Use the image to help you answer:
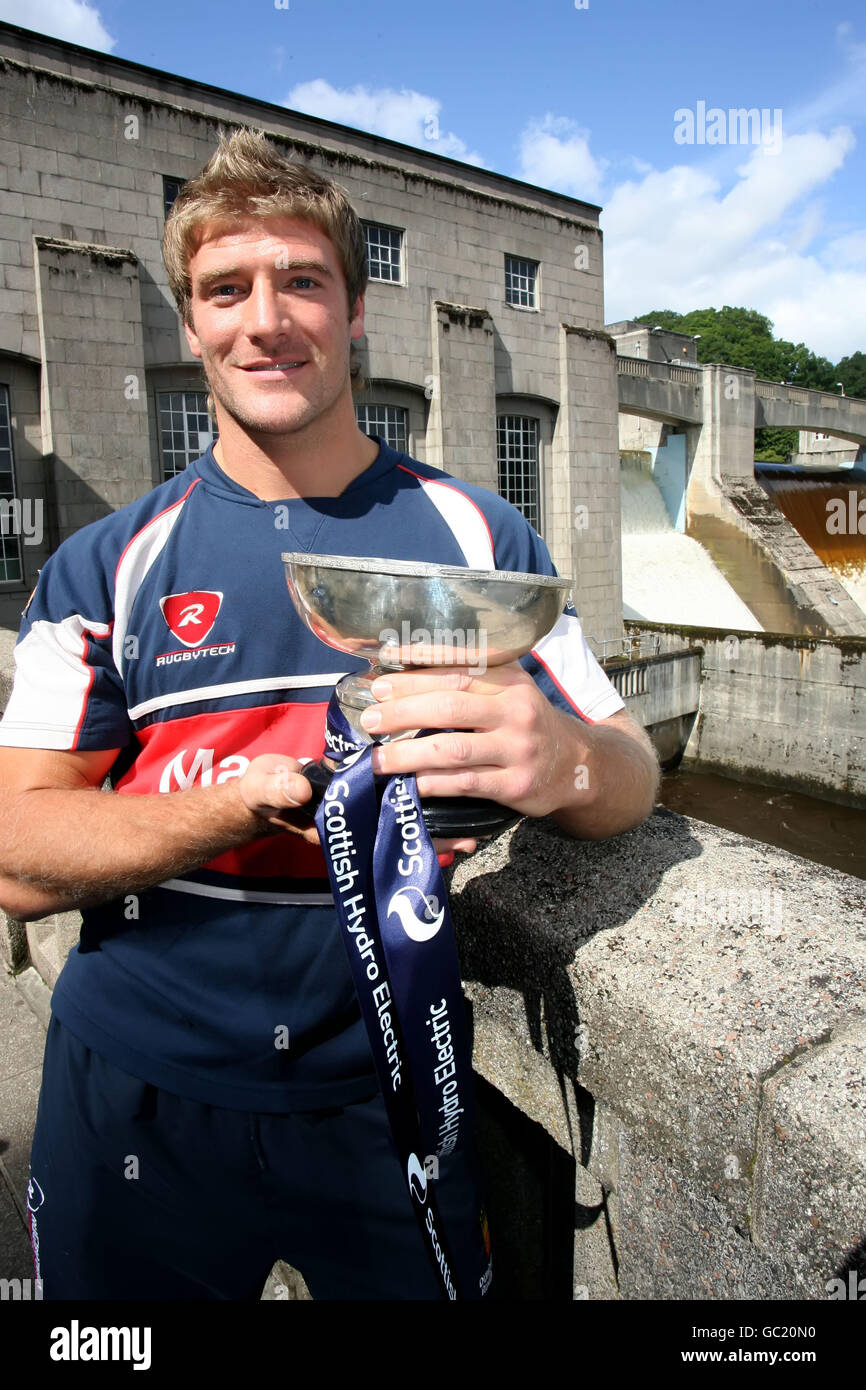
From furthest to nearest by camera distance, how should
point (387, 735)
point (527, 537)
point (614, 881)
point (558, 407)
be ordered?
point (558, 407) → point (527, 537) → point (614, 881) → point (387, 735)

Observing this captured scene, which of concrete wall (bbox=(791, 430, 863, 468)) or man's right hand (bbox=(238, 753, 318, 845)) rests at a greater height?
concrete wall (bbox=(791, 430, 863, 468))

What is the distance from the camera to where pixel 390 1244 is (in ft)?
5.48

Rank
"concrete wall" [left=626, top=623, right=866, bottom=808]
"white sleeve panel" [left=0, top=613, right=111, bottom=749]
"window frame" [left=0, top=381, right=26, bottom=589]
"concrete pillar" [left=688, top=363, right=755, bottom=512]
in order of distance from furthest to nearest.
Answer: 1. "concrete pillar" [left=688, top=363, right=755, bottom=512]
2. "concrete wall" [left=626, top=623, right=866, bottom=808]
3. "window frame" [left=0, top=381, right=26, bottom=589]
4. "white sleeve panel" [left=0, top=613, right=111, bottom=749]

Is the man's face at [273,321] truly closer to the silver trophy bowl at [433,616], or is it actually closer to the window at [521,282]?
the silver trophy bowl at [433,616]

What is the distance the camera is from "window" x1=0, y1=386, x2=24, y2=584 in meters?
15.7

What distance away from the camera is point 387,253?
21219 millimetres

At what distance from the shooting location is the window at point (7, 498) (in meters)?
15.7

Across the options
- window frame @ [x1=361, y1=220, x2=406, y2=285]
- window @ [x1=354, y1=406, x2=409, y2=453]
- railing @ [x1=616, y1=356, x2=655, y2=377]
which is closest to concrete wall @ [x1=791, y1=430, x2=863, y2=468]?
railing @ [x1=616, y1=356, x2=655, y2=377]

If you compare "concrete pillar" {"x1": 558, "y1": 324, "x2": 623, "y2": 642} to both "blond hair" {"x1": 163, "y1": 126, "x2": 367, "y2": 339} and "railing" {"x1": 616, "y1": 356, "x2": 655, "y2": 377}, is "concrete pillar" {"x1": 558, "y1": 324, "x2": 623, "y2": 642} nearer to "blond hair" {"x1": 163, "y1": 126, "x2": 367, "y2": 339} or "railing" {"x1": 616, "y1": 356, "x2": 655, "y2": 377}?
"railing" {"x1": 616, "y1": 356, "x2": 655, "y2": 377}

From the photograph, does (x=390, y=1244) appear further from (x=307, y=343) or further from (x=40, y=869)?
(x=307, y=343)

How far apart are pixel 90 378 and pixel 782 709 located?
20281 mm

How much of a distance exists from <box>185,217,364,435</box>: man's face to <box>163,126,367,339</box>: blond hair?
0.09 ft
